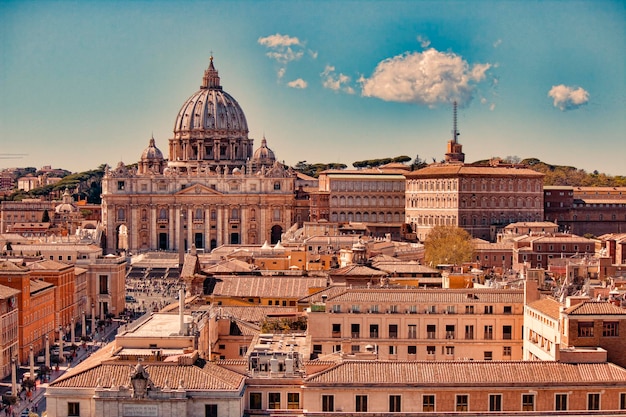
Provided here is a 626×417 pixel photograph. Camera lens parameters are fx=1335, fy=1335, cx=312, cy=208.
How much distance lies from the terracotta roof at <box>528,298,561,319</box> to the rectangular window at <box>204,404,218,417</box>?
10.4 meters

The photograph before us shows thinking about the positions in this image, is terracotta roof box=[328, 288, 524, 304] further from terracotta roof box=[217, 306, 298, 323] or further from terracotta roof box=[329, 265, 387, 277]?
terracotta roof box=[329, 265, 387, 277]

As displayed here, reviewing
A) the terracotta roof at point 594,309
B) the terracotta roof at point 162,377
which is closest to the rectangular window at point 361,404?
the terracotta roof at point 162,377

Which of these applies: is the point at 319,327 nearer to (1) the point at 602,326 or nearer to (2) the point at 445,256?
(1) the point at 602,326

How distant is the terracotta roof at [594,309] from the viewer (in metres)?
31.2

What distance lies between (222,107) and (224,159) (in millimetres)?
7392

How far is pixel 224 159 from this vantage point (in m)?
164

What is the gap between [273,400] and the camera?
27.6 metres

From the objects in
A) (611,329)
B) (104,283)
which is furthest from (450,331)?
(104,283)

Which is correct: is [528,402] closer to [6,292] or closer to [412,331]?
[412,331]

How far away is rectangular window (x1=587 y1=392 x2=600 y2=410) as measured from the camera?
92.2 ft

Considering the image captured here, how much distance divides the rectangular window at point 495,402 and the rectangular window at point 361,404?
2639mm

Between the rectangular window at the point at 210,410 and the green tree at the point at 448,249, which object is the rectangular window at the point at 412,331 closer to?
the rectangular window at the point at 210,410

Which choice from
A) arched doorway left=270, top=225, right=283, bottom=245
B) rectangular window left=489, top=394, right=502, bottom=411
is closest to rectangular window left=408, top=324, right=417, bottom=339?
rectangular window left=489, top=394, right=502, bottom=411

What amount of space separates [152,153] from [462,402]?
448ft
